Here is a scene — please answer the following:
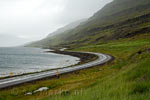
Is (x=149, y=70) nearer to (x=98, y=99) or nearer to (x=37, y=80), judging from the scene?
(x=98, y=99)

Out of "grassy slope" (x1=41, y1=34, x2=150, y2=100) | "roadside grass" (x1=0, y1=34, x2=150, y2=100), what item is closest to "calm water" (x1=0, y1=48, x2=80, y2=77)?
"roadside grass" (x1=0, y1=34, x2=150, y2=100)

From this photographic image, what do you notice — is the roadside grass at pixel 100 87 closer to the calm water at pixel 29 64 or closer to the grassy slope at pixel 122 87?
the grassy slope at pixel 122 87

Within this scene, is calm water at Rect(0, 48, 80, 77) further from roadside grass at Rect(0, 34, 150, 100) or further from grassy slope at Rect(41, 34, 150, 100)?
grassy slope at Rect(41, 34, 150, 100)

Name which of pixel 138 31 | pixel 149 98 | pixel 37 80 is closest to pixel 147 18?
pixel 138 31

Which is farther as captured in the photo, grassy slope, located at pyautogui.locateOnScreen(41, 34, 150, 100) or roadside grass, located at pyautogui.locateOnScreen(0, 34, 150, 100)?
roadside grass, located at pyautogui.locateOnScreen(0, 34, 150, 100)

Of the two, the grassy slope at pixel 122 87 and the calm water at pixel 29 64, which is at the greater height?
the grassy slope at pixel 122 87

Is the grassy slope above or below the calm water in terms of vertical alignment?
above

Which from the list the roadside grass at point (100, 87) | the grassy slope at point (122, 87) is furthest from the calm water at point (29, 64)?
the grassy slope at point (122, 87)

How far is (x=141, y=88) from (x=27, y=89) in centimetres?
1613

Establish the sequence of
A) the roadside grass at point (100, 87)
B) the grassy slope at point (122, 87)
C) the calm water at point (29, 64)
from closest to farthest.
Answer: the grassy slope at point (122, 87), the roadside grass at point (100, 87), the calm water at point (29, 64)

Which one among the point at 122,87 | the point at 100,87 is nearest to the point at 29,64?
the point at 100,87

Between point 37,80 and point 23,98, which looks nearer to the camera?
point 23,98

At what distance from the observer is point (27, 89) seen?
64.5 feet

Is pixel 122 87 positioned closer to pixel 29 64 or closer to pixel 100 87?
pixel 100 87
